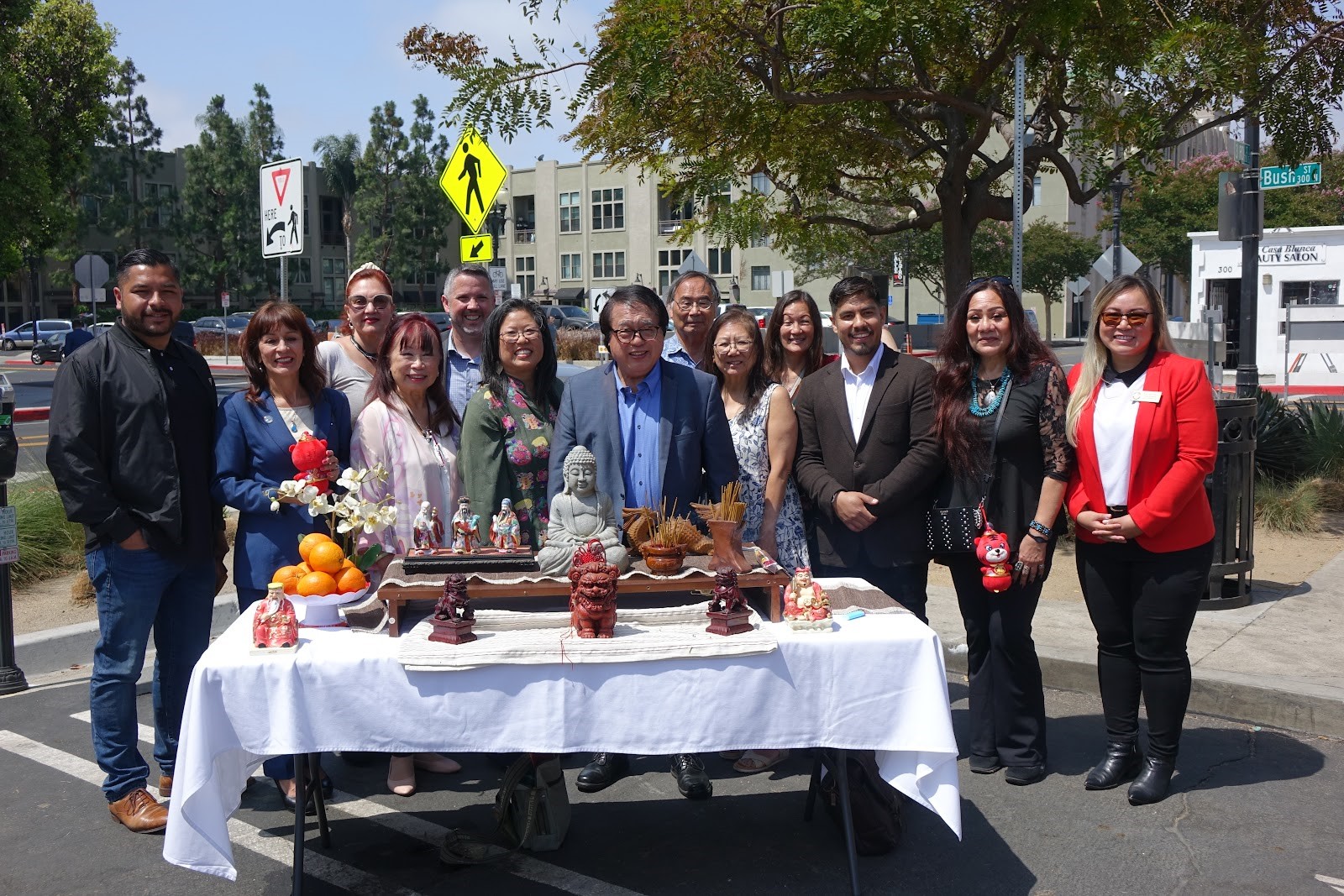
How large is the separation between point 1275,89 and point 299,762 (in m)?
8.61

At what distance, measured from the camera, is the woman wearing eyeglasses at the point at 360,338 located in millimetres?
5387

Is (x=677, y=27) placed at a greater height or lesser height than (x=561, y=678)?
greater

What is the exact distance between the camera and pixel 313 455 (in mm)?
4113

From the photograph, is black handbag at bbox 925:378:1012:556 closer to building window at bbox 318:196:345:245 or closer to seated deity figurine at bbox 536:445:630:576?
seated deity figurine at bbox 536:445:630:576

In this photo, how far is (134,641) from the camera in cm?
439

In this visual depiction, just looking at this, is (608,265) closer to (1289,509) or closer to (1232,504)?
(1289,509)

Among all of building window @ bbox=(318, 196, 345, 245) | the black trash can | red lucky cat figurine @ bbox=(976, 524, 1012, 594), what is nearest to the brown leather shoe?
red lucky cat figurine @ bbox=(976, 524, 1012, 594)

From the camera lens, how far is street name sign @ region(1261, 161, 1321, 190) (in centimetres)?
1098

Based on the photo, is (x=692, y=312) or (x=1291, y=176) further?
(x=1291, y=176)

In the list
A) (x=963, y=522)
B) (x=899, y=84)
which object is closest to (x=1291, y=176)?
(x=899, y=84)

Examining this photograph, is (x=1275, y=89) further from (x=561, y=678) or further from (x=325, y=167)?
(x=325, y=167)

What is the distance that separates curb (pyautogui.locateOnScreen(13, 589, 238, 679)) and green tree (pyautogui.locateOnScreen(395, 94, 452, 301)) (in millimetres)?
61528

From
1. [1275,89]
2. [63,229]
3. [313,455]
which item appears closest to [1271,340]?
[1275,89]

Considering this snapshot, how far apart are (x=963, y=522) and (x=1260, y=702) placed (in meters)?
2.11
